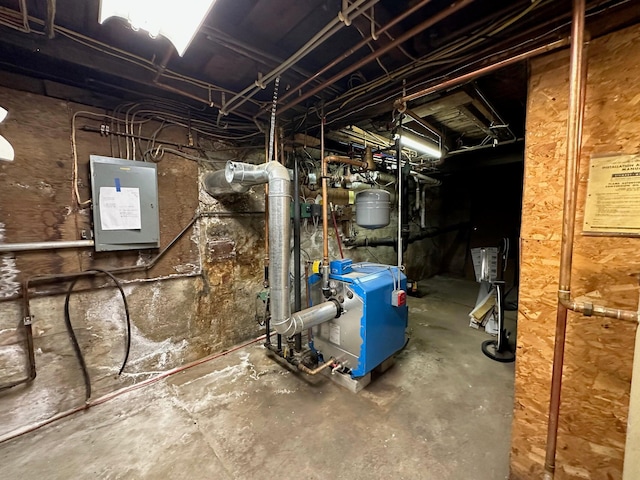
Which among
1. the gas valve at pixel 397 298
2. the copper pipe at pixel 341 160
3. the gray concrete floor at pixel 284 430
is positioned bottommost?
the gray concrete floor at pixel 284 430

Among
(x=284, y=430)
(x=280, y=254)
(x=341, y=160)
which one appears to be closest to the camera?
(x=284, y=430)

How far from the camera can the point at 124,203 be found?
2.01 m

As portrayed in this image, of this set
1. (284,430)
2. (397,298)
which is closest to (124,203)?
(284,430)

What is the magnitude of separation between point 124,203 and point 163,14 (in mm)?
1459

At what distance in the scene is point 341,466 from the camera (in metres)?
1.49

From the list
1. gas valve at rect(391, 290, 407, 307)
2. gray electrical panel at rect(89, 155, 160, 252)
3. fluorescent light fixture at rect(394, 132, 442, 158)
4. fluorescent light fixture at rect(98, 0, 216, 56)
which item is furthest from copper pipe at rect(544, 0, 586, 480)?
gray electrical panel at rect(89, 155, 160, 252)

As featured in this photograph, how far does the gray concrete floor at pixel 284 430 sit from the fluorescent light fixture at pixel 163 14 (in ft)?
7.38

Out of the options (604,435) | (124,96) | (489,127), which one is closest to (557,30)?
(489,127)

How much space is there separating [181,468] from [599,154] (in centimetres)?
266

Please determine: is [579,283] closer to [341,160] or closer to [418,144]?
[341,160]

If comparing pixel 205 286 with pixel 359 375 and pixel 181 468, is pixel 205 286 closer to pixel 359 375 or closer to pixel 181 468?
pixel 181 468

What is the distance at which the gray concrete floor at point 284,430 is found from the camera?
4.86 ft

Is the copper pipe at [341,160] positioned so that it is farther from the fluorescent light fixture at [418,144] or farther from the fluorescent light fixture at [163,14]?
the fluorescent light fixture at [163,14]

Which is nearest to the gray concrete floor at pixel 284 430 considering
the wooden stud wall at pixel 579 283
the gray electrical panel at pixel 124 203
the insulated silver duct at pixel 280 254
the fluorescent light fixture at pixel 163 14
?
the wooden stud wall at pixel 579 283
